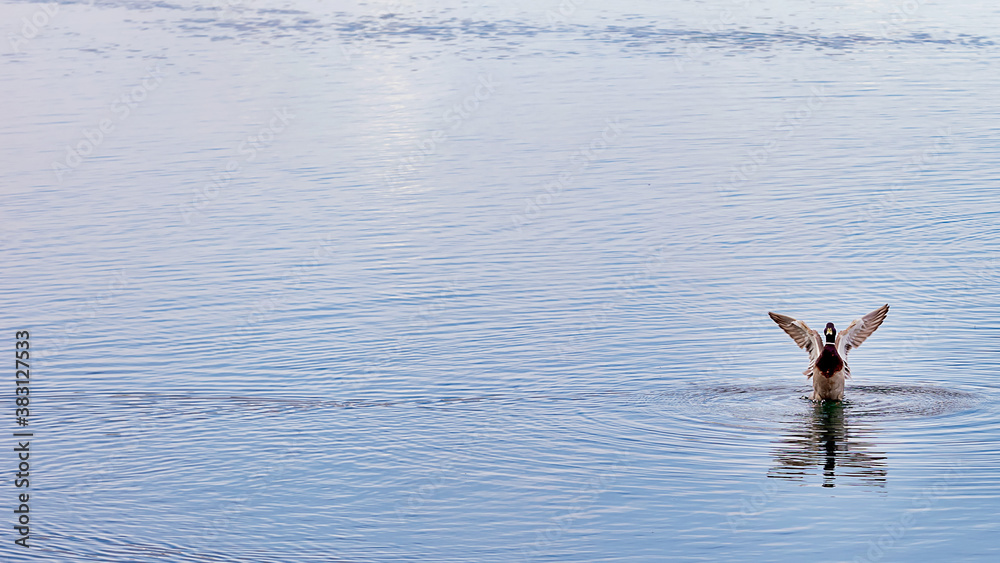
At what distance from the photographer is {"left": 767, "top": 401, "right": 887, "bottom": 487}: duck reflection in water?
16234 millimetres

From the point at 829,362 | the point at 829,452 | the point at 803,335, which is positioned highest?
the point at 829,362

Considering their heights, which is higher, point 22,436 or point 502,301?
point 22,436

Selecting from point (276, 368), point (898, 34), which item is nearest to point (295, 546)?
point (276, 368)

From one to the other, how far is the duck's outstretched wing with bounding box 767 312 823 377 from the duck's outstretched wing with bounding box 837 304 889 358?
32 centimetres

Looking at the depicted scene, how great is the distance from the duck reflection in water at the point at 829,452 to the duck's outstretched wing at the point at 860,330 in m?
1.03

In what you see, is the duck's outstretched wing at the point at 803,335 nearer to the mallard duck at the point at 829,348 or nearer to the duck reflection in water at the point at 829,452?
the mallard duck at the point at 829,348

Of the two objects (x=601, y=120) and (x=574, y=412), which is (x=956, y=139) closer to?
(x=601, y=120)

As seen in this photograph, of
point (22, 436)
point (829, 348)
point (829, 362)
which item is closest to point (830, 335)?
point (829, 348)

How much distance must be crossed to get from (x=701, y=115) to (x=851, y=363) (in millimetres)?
19117

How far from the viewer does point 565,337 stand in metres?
21.6

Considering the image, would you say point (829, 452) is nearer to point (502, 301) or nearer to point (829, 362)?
point (829, 362)

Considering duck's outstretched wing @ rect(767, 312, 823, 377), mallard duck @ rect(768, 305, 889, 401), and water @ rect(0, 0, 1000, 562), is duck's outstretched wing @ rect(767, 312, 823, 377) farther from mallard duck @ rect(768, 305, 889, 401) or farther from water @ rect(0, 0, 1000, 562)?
water @ rect(0, 0, 1000, 562)

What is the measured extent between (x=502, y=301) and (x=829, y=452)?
25.5ft

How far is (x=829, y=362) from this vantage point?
1809cm
